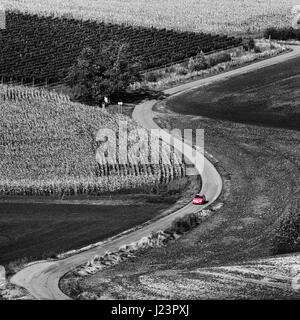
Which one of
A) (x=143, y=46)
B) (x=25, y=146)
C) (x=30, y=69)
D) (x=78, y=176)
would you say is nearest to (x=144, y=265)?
(x=78, y=176)

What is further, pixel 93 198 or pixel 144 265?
pixel 93 198

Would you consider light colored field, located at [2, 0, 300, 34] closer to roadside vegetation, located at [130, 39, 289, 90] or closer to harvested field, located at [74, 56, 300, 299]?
roadside vegetation, located at [130, 39, 289, 90]

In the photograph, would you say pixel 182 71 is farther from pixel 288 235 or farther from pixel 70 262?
pixel 70 262

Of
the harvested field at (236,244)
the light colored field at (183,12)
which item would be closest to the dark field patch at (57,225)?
the harvested field at (236,244)

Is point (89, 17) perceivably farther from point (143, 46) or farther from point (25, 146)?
point (25, 146)

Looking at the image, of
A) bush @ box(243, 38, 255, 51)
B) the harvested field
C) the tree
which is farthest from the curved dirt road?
bush @ box(243, 38, 255, 51)

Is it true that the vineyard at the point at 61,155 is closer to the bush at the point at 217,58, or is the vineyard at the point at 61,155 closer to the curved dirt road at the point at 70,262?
the curved dirt road at the point at 70,262
